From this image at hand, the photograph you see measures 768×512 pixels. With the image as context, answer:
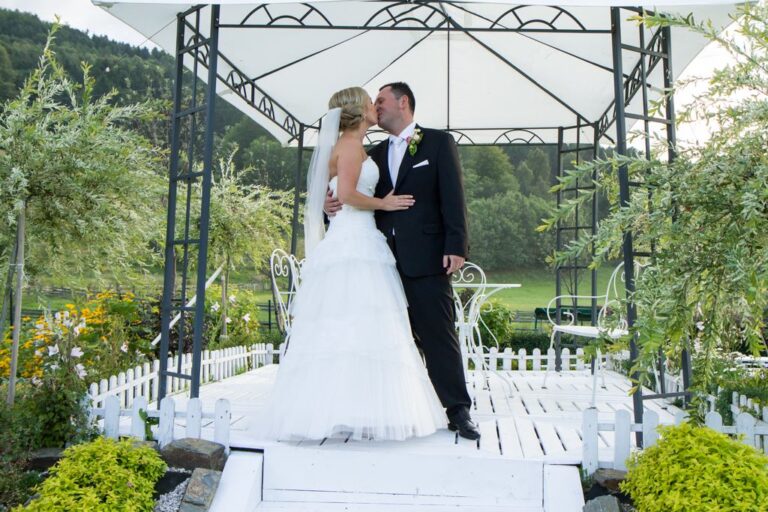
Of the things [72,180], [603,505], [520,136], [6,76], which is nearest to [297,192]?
[520,136]

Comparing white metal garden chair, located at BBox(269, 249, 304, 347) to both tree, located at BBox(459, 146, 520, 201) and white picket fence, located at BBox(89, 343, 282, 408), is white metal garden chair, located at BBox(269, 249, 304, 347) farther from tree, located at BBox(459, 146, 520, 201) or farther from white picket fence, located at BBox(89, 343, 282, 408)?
tree, located at BBox(459, 146, 520, 201)

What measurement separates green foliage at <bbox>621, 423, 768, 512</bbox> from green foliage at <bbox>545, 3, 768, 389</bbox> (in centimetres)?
25

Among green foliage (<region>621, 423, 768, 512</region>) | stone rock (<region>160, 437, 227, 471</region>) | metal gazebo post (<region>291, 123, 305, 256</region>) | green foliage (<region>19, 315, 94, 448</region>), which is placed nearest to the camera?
green foliage (<region>621, 423, 768, 512</region>)

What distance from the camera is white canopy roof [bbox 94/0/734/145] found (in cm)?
532

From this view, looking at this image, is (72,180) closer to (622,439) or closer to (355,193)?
(355,193)

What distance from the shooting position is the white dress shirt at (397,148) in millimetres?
3916

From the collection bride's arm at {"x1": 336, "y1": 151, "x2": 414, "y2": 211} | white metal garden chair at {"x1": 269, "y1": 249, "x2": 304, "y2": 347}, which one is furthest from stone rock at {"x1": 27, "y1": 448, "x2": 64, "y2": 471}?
bride's arm at {"x1": 336, "y1": 151, "x2": 414, "y2": 211}

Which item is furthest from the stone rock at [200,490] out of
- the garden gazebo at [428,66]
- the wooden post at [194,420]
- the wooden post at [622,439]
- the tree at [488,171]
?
the tree at [488,171]

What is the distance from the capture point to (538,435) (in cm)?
382

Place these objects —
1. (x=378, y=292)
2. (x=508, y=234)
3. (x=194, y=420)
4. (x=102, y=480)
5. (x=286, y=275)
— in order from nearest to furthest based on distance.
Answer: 1. (x=102, y=480)
2. (x=194, y=420)
3. (x=378, y=292)
4. (x=286, y=275)
5. (x=508, y=234)

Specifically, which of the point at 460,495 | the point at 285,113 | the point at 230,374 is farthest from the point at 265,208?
the point at 460,495

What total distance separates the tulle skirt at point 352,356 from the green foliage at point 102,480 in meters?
0.70

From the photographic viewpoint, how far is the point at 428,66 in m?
7.51

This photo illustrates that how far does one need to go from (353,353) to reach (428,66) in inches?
188
